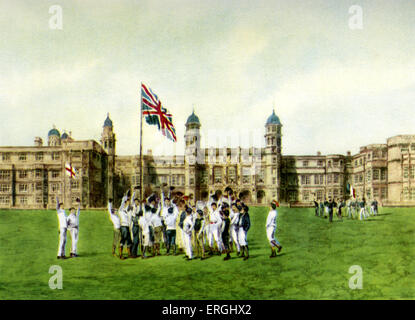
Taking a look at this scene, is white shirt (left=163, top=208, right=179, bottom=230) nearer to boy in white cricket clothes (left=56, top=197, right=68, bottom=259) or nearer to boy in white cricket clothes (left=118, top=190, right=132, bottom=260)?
boy in white cricket clothes (left=118, top=190, right=132, bottom=260)

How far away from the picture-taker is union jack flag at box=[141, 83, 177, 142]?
39.0 ft

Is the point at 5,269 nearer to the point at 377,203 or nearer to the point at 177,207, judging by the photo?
the point at 177,207

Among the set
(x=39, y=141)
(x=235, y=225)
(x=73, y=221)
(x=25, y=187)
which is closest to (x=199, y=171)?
(x=235, y=225)

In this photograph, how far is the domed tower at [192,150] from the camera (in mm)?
12434

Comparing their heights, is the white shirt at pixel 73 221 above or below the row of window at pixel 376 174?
below

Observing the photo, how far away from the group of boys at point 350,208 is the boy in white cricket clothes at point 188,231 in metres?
5.80

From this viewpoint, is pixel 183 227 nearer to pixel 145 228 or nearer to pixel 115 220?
pixel 145 228

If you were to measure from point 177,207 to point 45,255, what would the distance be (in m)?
3.93

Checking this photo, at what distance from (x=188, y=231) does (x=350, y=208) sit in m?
8.14

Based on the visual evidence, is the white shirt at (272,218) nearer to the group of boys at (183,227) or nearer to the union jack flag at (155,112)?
the group of boys at (183,227)

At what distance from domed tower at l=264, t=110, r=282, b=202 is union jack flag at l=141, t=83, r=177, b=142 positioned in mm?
3023

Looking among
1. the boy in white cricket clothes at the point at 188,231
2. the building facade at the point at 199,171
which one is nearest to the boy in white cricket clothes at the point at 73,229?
the building facade at the point at 199,171

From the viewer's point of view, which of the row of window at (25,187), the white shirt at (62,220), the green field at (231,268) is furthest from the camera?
the row of window at (25,187)

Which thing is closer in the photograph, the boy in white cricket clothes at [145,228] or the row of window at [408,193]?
the boy in white cricket clothes at [145,228]
